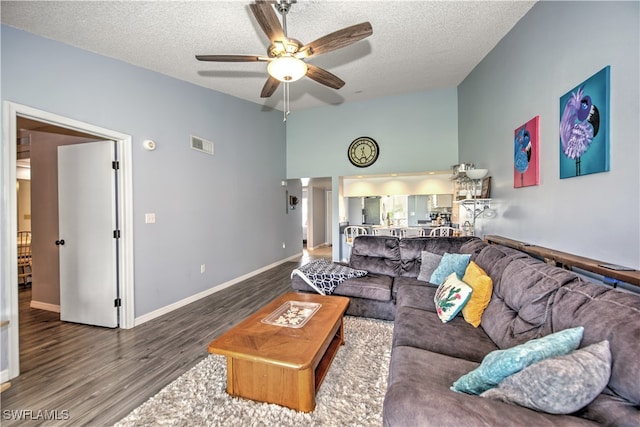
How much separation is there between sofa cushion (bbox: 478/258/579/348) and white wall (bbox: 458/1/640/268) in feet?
1.43

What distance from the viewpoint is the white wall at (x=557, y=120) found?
4.95 ft

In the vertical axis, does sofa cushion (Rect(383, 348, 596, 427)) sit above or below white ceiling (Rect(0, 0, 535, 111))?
below

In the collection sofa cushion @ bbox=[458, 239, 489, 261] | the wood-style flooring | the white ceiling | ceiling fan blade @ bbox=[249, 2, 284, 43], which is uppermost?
the white ceiling

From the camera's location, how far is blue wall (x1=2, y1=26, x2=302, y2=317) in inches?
96.7

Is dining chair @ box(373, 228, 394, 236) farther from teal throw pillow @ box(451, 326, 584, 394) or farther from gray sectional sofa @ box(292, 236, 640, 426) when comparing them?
teal throw pillow @ box(451, 326, 584, 394)

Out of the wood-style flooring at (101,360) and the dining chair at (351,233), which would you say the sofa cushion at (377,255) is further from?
the dining chair at (351,233)

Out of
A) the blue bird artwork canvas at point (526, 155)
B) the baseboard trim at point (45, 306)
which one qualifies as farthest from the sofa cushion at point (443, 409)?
the baseboard trim at point (45, 306)

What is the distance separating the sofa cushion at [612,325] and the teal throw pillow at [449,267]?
1228 mm

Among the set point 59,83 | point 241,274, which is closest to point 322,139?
point 241,274

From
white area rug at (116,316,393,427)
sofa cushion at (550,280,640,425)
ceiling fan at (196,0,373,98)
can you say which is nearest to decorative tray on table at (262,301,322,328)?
white area rug at (116,316,393,427)

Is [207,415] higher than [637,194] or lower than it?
lower

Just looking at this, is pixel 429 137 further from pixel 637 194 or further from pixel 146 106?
pixel 146 106

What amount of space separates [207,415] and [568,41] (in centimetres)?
363

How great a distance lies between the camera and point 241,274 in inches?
189
